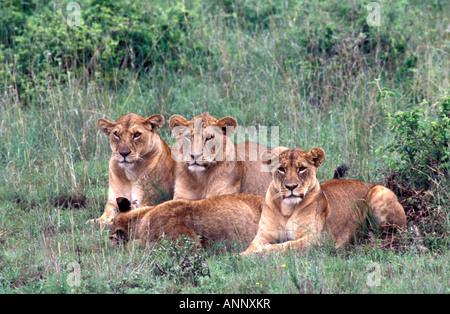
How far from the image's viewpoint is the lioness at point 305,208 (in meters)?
5.80

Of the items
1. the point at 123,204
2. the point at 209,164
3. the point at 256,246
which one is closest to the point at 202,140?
the point at 209,164

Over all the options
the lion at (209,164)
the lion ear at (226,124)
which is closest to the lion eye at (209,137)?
the lion at (209,164)

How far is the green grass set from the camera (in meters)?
5.03

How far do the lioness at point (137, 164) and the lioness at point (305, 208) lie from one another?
5.08ft

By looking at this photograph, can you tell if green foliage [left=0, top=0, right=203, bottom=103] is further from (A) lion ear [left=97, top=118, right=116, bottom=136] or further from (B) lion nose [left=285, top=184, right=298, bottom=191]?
(B) lion nose [left=285, top=184, right=298, bottom=191]

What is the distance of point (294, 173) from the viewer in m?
5.80

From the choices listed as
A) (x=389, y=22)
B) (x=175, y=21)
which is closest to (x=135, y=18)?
(x=175, y=21)

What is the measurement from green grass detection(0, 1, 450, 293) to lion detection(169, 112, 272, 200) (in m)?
1.05

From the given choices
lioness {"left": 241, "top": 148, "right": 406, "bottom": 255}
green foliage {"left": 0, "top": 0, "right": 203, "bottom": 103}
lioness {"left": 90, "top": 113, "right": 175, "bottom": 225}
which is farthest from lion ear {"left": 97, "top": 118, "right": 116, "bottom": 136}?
green foliage {"left": 0, "top": 0, "right": 203, "bottom": 103}

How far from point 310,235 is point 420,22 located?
6.30m

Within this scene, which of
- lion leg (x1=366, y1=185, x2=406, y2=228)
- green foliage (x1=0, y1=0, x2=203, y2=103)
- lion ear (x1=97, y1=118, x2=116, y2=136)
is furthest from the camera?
green foliage (x1=0, y1=0, x2=203, y2=103)

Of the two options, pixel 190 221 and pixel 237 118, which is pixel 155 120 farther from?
pixel 237 118

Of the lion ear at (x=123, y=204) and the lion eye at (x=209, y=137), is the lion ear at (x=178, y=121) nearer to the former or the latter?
the lion eye at (x=209, y=137)

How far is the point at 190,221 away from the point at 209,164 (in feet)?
3.27
